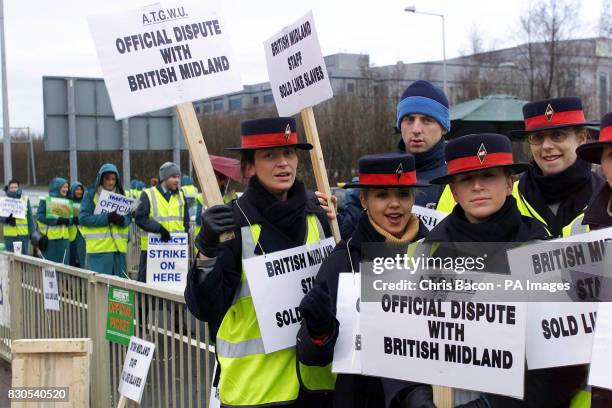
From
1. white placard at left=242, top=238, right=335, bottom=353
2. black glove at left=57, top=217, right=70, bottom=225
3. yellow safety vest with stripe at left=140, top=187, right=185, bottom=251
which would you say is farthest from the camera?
black glove at left=57, top=217, right=70, bottom=225

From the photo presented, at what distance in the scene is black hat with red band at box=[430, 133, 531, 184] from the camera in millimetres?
3211

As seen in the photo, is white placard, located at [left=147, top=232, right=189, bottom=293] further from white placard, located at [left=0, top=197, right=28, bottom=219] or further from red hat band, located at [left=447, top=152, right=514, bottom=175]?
white placard, located at [left=0, top=197, right=28, bottom=219]

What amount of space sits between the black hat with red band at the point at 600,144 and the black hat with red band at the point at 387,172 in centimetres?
73

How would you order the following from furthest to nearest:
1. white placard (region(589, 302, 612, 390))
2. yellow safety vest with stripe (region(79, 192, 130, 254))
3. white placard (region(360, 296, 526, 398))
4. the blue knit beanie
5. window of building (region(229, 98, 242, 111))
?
window of building (region(229, 98, 242, 111))
yellow safety vest with stripe (region(79, 192, 130, 254))
the blue knit beanie
white placard (region(360, 296, 526, 398))
white placard (region(589, 302, 612, 390))

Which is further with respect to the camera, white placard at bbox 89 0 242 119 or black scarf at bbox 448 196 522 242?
white placard at bbox 89 0 242 119

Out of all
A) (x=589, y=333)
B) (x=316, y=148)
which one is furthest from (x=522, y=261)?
(x=316, y=148)

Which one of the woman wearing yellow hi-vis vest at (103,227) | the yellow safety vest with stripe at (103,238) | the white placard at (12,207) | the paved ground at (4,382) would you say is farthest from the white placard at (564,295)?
the white placard at (12,207)

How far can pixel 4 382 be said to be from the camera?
861 centimetres

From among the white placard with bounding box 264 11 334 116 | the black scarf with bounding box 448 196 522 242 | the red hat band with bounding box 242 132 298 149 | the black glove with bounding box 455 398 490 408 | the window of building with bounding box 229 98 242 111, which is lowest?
the black glove with bounding box 455 398 490 408

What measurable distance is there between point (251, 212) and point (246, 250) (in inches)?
7.5

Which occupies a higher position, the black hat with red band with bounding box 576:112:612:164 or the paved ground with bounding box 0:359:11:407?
the black hat with red band with bounding box 576:112:612:164

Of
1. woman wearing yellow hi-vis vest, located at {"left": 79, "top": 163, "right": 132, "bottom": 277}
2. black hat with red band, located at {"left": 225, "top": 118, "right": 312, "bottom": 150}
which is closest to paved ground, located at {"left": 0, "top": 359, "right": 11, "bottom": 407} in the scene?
woman wearing yellow hi-vis vest, located at {"left": 79, "top": 163, "right": 132, "bottom": 277}

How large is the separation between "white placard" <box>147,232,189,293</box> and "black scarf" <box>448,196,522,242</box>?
303 inches

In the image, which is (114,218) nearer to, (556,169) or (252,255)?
(252,255)
